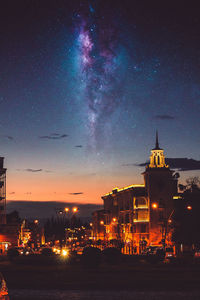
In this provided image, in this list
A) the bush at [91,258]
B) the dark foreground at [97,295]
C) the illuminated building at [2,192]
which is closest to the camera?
the dark foreground at [97,295]

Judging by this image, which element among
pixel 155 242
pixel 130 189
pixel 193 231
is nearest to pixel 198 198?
pixel 193 231

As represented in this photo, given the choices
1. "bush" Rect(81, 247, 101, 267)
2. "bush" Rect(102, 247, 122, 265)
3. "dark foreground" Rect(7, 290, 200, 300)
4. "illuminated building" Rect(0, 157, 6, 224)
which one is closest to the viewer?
"dark foreground" Rect(7, 290, 200, 300)

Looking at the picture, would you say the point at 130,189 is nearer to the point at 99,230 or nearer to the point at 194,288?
the point at 99,230

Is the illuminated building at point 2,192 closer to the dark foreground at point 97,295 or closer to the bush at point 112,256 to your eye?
the bush at point 112,256

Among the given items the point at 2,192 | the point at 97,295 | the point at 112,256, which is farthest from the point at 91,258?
the point at 2,192

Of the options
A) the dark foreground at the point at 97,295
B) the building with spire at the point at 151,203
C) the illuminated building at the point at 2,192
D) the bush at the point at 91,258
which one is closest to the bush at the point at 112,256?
the bush at the point at 91,258

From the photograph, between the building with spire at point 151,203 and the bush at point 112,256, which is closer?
the bush at point 112,256

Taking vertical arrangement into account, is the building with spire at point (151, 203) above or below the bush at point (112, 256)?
above

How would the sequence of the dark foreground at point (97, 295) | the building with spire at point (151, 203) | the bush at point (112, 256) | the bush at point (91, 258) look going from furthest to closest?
the building with spire at point (151, 203), the bush at point (112, 256), the bush at point (91, 258), the dark foreground at point (97, 295)

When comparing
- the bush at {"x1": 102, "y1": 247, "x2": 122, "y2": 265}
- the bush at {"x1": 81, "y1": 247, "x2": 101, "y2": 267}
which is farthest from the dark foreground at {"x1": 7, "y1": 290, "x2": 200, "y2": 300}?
the bush at {"x1": 102, "y1": 247, "x2": 122, "y2": 265}

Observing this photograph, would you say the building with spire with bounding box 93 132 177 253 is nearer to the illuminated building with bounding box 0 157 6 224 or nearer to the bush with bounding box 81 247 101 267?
the illuminated building with bounding box 0 157 6 224

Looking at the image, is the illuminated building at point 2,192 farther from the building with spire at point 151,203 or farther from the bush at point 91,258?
the bush at point 91,258

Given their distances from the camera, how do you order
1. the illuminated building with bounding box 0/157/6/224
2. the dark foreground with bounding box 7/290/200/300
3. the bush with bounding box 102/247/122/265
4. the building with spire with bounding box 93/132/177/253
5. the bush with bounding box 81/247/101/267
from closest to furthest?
the dark foreground with bounding box 7/290/200/300 < the bush with bounding box 81/247/101/267 < the bush with bounding box 102/247/122/265 < the illuminated building with bounding box 0/157/6/224 < the building with spire with bounding box 93/132/177/253

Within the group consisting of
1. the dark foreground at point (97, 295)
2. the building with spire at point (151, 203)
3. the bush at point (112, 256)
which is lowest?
the bush at point (112, 256)
